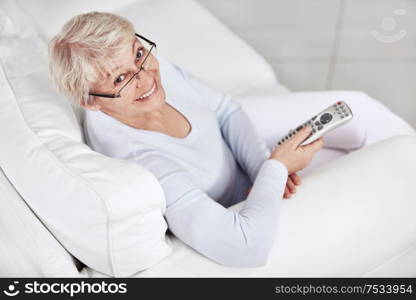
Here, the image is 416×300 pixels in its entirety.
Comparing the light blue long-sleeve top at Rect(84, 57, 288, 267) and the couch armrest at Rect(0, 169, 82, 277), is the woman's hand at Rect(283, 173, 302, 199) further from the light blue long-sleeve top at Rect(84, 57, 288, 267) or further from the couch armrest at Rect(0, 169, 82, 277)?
the couch armrest at Rect(0, 169, 82, 277)

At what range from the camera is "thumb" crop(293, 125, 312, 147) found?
4.62ft

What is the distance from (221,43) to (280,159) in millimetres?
784

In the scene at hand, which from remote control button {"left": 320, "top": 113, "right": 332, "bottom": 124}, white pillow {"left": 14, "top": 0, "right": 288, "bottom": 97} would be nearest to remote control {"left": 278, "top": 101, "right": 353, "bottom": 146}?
remote control button {"left": 320, "top": 113, "right": 332, "bottom": 124}

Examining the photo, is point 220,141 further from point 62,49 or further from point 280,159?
point 62,49

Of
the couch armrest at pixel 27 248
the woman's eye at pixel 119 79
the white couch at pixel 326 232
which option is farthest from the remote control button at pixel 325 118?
the couch armrest at pixel 27 248

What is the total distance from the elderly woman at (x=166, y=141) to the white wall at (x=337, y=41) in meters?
1.16

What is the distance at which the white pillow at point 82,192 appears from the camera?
1.12 metres

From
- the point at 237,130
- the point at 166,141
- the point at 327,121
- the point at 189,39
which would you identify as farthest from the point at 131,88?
the point at 189,39

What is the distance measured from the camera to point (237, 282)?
121 centimetres

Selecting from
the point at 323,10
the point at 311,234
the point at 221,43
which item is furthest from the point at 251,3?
the point at 311,234

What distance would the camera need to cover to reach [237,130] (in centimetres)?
156

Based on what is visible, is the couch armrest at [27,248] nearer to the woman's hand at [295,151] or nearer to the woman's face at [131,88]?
the woman's face at [131,88]

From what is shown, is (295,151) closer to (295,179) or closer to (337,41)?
(295,179)

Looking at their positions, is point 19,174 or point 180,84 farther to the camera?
point 180,84
